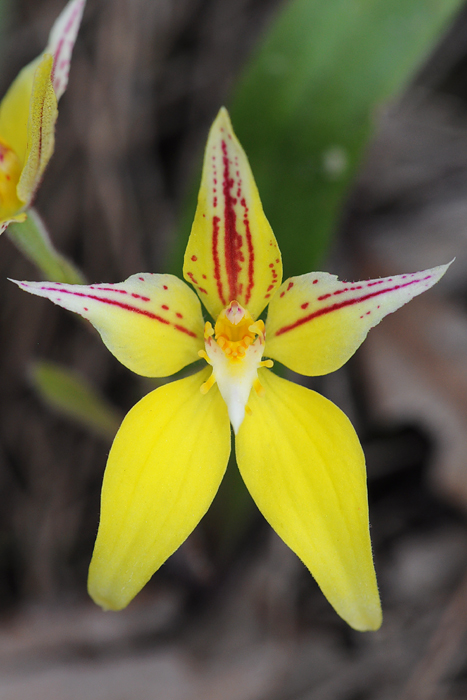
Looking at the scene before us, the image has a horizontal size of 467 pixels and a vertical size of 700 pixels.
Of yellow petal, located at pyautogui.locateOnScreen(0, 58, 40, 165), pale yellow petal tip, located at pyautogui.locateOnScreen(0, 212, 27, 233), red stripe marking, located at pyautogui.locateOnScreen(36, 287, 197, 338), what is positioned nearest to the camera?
red stripe marking, located at pyautogui.locateOnScreen(36, 287, 197, 338)

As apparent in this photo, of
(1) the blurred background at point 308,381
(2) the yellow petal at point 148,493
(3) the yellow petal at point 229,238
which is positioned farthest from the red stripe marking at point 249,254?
(1) the blurred background at point 308,381

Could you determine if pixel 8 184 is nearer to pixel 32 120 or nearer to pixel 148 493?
pixel 32 120

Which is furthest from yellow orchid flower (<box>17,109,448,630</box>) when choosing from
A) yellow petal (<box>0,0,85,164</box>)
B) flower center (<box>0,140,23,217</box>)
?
yellow petal (<box>0,0,85,164</box>)

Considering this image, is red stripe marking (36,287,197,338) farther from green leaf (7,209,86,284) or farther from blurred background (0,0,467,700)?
blurred background (0,0,467,700)

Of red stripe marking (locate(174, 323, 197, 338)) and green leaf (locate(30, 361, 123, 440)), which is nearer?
red stripe marking (locate(174, 323, 197, 338))

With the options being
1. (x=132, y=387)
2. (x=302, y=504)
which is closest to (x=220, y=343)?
(x=302, y=504)

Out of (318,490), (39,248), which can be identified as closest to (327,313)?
(318,490)
